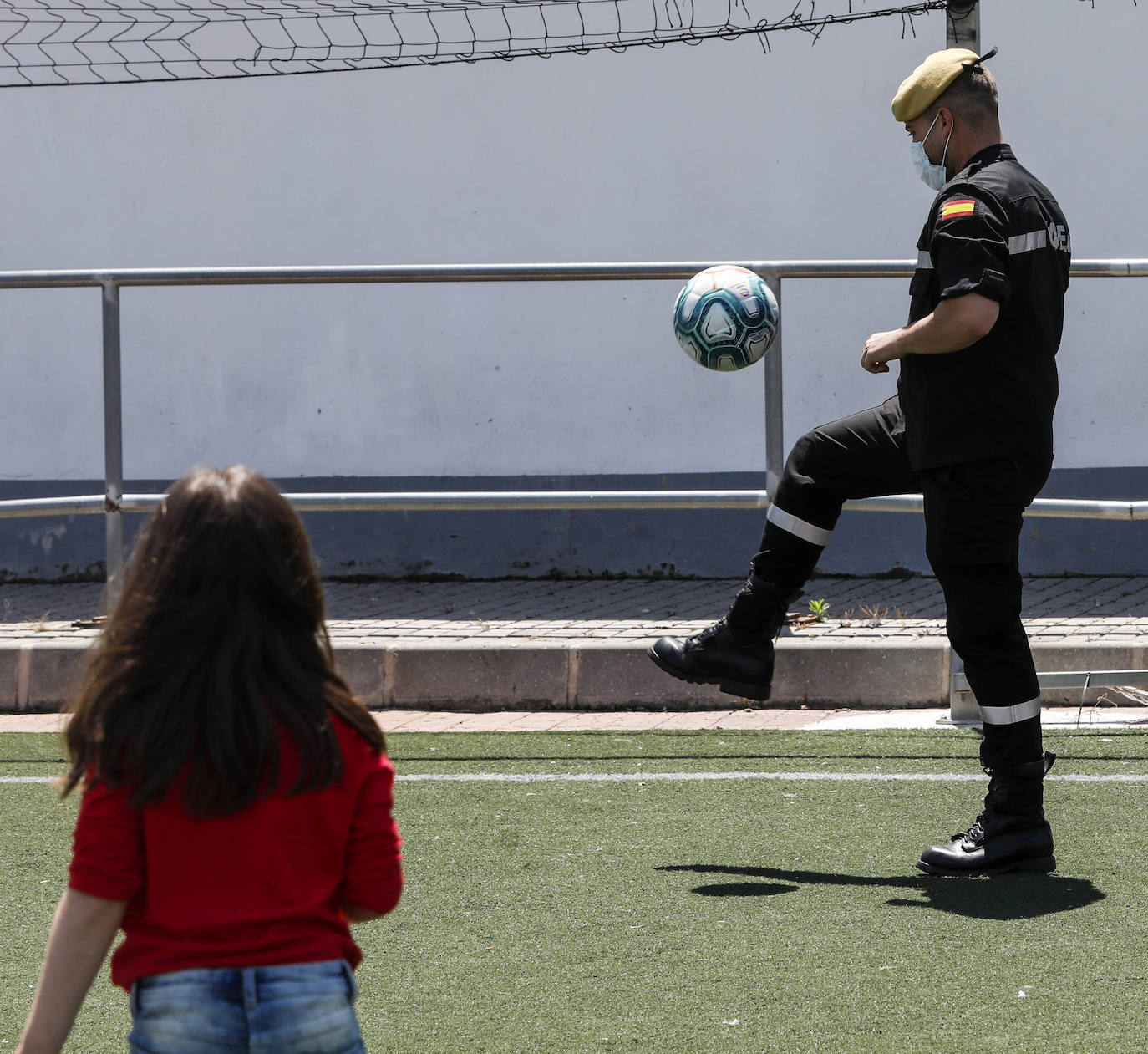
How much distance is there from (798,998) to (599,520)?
6090 millimetres

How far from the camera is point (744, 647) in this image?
458cm

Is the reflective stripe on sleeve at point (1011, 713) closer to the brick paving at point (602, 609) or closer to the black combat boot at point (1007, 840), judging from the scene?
the black combat boot at point (1007, 840)

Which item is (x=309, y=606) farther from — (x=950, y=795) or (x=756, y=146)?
(x=756, y=146)

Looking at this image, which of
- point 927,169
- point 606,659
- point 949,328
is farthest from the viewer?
point 606,659

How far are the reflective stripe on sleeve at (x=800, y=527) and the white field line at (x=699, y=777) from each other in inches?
29.6

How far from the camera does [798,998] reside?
3051 millimetres

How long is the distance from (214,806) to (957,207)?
8.30 feet

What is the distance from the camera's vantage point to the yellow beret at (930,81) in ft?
13.2

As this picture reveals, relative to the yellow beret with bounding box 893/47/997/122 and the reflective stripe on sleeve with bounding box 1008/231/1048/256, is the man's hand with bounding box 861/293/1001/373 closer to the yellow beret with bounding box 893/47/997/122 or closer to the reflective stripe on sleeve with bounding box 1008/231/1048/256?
the reflective stripe on sleeve with bounding box 1008/231/1048/256

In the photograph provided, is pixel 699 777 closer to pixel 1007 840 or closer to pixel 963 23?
pixel 1007 840

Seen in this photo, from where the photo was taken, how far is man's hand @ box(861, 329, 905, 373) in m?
3.91

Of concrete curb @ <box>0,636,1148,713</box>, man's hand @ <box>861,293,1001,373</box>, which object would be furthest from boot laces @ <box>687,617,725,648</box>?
concrete curb @ <box>0,636,1148,713</box>

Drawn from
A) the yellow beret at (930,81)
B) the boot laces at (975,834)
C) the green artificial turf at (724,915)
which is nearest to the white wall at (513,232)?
the green artificial turf at (724,915)

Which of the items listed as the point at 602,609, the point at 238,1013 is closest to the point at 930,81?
the point at 238,1013
